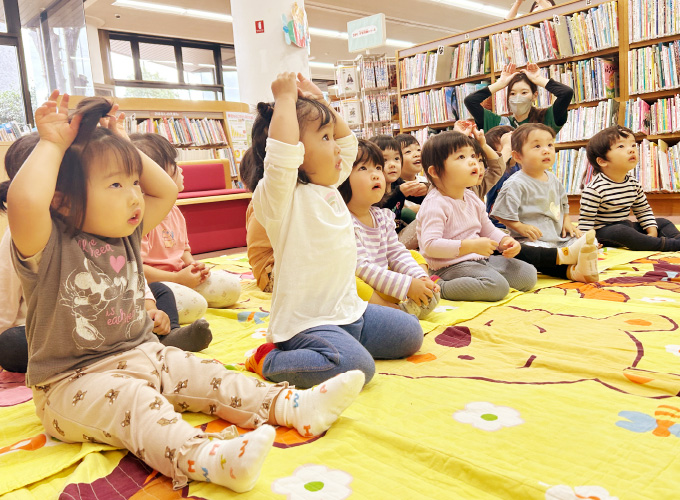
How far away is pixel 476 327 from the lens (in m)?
1.46

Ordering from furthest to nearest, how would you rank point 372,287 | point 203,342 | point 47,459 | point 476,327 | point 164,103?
point 164,103, point 372,287, point 476,327, point 203,342, point 47,459

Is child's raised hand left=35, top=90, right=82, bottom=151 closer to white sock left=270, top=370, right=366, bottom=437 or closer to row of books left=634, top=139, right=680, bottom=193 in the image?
white sock left=270, top=370, right=366, bottom=437

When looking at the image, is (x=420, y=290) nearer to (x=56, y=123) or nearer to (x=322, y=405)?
(x=322, y=405)

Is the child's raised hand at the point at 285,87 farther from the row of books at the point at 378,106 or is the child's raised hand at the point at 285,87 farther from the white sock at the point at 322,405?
the row of books at the point at 378,106

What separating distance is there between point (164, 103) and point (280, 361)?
4912mm

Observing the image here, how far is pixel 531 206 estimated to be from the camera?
2.23 meters

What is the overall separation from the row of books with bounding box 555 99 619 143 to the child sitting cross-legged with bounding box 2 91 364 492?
4.00 metres

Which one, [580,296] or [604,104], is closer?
[580,296]

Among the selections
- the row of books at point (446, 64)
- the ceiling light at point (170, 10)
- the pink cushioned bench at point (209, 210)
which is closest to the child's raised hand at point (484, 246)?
the pink cushioned bench at point (209, 210)

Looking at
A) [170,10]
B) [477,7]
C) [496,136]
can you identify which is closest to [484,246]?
[496,136]

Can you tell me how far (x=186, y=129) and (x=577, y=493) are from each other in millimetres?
5493

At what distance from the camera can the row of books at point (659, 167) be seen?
379 centimetres

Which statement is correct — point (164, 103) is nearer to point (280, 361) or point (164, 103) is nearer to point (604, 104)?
point (604, 104)

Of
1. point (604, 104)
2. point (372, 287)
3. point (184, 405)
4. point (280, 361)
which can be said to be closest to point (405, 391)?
point (280, 361)
